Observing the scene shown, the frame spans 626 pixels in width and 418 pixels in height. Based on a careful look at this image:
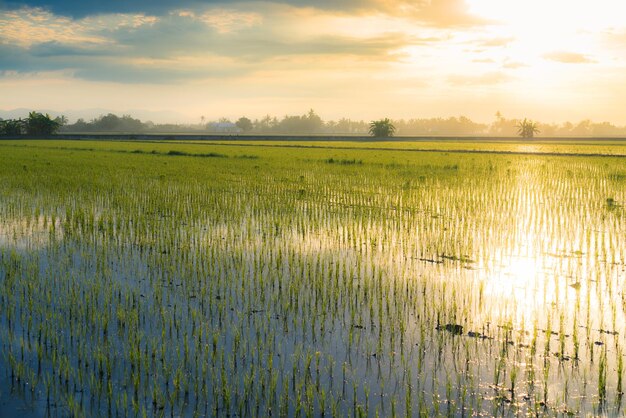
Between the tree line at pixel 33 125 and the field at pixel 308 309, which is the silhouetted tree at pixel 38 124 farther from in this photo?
the field at pixel 308 309

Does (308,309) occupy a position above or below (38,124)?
below

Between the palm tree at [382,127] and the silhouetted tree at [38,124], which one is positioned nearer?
the silhouetted tree at [38,124]

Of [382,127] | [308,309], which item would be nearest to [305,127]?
[382,127]

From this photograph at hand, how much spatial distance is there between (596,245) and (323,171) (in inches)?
539

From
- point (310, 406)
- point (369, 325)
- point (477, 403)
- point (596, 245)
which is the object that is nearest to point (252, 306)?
point (369, 325)

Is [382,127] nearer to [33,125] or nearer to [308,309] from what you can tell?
[33,125]

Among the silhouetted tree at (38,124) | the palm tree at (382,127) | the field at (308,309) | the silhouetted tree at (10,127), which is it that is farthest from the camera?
the palm tree at (382,127)

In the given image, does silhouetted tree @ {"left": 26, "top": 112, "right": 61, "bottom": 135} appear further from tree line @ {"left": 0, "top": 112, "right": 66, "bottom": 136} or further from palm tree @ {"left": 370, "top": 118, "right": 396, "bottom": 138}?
palm tree @ {"left": 370, "top": 118, "right": 396, "bottom": 138}

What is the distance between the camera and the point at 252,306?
19.6 ft

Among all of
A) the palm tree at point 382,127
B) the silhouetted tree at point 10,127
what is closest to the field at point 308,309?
the silhouetted tree at point 10,127

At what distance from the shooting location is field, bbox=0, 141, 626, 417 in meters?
4.15

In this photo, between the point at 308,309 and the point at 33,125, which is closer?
the point at 308,309

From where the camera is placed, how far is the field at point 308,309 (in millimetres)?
4152

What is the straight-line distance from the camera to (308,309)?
5902mm
